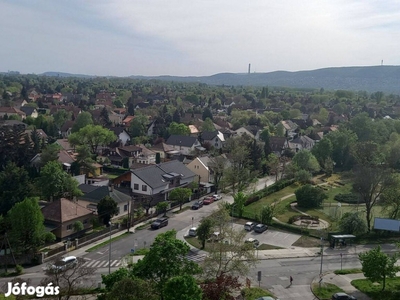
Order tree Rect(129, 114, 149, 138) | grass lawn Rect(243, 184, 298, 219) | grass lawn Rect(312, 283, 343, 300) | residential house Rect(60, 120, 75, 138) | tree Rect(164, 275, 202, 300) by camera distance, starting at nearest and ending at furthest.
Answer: tree Rect(164, 275, 202, 300)
grass lawn Rect(312, 283, 343, 300)
grass lawn Rect(243, 184, 298, 219)
residential house Rect(60, 120, 75, 138)
tree Rect(129, 114, 149, 138)

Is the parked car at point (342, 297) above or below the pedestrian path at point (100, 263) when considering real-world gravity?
above

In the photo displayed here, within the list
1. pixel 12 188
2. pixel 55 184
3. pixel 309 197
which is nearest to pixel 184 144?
pixel 309 197

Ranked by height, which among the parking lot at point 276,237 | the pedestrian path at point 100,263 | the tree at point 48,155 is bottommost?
the parking lot at point 276,237

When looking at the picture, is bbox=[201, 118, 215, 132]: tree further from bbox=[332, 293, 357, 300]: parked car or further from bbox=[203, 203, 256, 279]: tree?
bbox=[332, 293, 357, 300]: parked car

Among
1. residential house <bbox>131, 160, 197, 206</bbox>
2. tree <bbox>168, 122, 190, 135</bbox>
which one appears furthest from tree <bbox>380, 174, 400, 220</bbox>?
tree <bbox>168, 122, 190, 135</bbox>

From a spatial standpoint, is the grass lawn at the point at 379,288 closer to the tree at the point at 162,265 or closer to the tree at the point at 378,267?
the tree at the point at 378,267

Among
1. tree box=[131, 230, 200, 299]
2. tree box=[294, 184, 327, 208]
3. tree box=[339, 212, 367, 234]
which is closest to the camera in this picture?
tree box=[131, 230, 200, 299]

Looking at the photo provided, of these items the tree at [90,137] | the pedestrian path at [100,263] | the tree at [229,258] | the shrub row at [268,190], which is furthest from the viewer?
the tree at [90,137]

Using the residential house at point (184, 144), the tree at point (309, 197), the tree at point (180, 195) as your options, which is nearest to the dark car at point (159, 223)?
the tree at point (180, 195)
